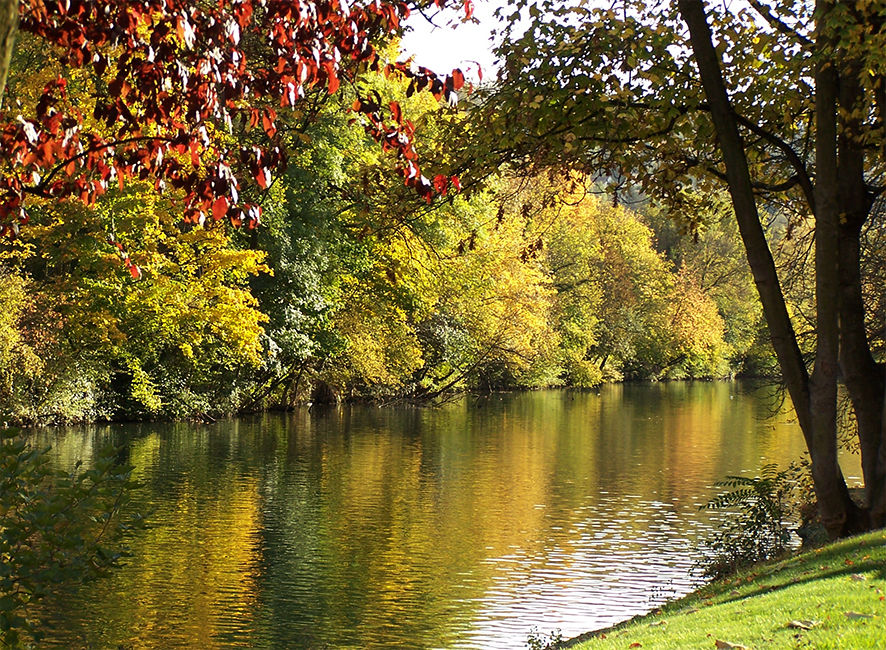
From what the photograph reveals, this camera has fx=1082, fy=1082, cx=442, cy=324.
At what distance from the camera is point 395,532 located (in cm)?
1708

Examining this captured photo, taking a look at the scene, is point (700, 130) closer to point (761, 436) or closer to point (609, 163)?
point (609, 163)

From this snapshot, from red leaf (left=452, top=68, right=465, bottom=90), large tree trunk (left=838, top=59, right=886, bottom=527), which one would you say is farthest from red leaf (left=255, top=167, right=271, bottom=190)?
large tree trunk (left=838, top=59, right=886, bottom=527)

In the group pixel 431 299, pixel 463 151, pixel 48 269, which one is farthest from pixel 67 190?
pixel 431 299

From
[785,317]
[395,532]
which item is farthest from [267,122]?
[395,532]

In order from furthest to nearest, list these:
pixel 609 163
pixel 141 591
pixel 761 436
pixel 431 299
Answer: pixel 431 299
pixel 761 436
pixel 141 591
pixel 609 163

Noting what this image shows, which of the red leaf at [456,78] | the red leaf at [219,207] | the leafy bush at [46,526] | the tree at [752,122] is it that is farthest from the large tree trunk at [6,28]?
the tree at [752,122]

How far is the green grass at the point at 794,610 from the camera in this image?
6.30 meters

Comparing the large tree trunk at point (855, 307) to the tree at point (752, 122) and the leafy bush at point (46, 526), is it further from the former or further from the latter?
the leafy bush at point (46, 526)

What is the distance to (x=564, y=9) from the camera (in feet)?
36.1

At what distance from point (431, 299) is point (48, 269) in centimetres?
1362

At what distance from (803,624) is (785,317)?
4.81 meters

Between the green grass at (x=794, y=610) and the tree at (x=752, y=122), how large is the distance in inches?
67.0

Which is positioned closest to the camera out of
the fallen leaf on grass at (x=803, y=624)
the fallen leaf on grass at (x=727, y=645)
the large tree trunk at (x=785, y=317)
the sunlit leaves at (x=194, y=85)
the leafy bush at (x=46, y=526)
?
the sunlit leaves at (x=194, y=85)

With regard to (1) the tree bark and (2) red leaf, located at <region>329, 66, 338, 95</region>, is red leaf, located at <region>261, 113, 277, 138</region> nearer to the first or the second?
(2) red leaf, located at <region>329, 66, 338, 95</region>
